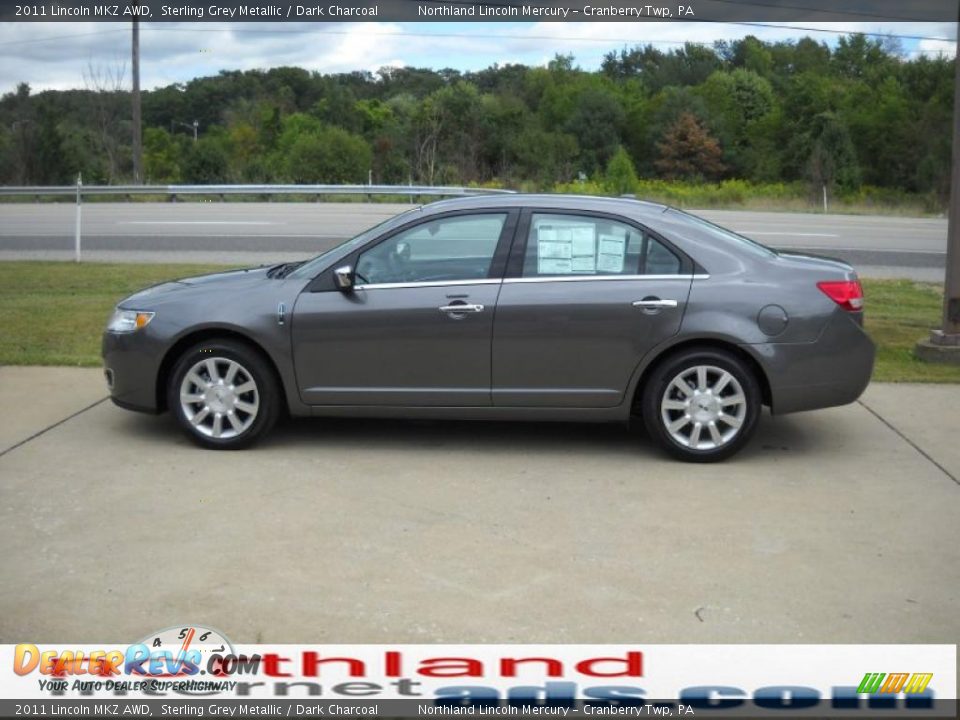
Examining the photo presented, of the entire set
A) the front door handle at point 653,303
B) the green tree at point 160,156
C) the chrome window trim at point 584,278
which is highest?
the green tree at point 160,156

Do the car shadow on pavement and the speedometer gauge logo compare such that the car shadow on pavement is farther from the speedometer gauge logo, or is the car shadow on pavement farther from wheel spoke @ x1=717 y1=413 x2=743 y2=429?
the speedometer gauge logo

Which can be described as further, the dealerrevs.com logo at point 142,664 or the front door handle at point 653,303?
the front door handle at point 653,303

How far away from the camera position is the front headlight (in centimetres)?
712

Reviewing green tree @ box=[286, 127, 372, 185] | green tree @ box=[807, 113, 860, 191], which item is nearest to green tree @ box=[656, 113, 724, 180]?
green tree @ box=[807, 113, 860, 191]

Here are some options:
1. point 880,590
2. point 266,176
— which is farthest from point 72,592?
point 266,176

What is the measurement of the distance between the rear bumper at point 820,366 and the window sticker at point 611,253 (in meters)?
0.89

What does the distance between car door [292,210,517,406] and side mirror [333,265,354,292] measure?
0.22 ft

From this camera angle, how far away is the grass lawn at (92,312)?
9555mm

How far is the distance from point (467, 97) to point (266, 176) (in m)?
13.7

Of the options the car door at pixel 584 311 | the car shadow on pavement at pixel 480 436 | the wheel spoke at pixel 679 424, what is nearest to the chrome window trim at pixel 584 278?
the car door at pixel 584 311

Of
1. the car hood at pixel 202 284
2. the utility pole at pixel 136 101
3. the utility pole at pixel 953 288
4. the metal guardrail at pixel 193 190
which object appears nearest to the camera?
the car hood at pixel 202 284

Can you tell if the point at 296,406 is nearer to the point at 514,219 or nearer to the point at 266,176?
the point at 514,219

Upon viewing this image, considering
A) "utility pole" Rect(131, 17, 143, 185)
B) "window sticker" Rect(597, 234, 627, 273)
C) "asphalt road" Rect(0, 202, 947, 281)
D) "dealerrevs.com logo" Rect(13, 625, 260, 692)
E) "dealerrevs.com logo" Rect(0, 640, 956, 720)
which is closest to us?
"dealerrevs.com logo" Rect(0, 640, 956, 720)

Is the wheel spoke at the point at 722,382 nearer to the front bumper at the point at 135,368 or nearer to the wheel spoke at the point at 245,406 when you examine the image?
the wheel spoke at the point at 245,406
